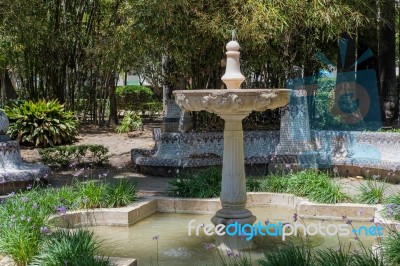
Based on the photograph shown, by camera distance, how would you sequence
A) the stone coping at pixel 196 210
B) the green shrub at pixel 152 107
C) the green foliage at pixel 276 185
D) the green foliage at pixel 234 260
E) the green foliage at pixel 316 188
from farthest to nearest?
1. the green shrub at pixel 152 107
2. the green foliage at pixel 276 185
3. the green foliage at pixel 316 188
4. the stone coping at pixel 196 210
5. the green foliage at pixel 234 260

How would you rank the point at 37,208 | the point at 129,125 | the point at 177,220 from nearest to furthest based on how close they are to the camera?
the point at 37,208
the point at 177,220
the point at 129,125

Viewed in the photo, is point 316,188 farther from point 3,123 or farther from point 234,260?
point 3,123

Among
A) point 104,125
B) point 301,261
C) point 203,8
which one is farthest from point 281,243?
Result: point 104,125

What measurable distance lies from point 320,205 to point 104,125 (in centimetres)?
1227

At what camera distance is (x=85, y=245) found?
4.40 m

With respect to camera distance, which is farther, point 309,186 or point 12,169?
point 12,169

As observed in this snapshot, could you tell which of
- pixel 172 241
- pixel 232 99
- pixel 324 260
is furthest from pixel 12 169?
pixel 324 260

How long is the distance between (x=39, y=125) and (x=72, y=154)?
2768mm

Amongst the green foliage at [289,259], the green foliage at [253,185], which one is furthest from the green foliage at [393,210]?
the green foliage at [253,185]

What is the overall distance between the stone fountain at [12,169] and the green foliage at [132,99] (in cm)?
1362

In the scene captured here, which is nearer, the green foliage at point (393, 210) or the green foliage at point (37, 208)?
the green foliage at point (37, 208)

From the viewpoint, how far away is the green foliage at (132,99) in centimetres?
2228

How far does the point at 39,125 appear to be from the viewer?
43.3ft

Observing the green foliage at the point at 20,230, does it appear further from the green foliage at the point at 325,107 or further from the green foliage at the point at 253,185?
the green foliage at the point at 325,107
